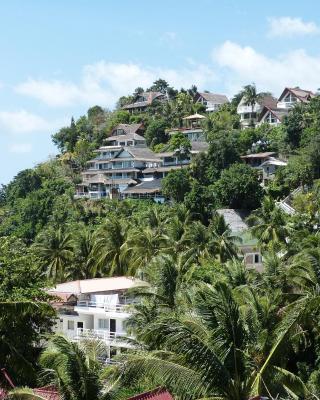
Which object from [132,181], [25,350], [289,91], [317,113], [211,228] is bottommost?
[25,350]

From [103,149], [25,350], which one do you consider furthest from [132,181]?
[25,350]

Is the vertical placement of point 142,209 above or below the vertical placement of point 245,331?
above

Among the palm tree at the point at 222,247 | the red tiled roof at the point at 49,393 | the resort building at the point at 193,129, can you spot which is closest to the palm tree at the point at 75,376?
the red tiled roof at the point at 49,393

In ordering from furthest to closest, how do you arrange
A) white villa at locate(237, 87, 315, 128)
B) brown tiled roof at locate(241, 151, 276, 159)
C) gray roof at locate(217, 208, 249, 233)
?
white villa at locate(237, 87, 315, 128) → brown tiled roof at locate(241, 151, 276, 159) → gray roof at locate(217, 208, 249, 233)

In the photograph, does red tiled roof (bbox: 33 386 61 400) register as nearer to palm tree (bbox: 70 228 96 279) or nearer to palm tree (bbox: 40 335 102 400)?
palm tree (bbox: 40 335 102 400)

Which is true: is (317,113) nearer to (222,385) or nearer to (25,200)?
(25,200)

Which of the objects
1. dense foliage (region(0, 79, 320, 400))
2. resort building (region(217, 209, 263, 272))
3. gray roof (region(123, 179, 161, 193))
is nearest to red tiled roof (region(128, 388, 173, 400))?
dense foliage (region(0, 79, 320, 400))

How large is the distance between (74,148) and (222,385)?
331 ft

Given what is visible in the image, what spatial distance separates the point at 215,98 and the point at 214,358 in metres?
109

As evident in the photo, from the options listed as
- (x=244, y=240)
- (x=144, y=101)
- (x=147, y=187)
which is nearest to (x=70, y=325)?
(x=244, y=240)

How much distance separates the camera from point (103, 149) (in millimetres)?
105375

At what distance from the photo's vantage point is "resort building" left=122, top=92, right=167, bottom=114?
127125 mm

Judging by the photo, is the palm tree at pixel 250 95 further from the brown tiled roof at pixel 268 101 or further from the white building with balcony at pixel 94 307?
the white building with balcony at pixel 94 307

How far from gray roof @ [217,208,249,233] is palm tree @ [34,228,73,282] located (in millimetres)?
22975
